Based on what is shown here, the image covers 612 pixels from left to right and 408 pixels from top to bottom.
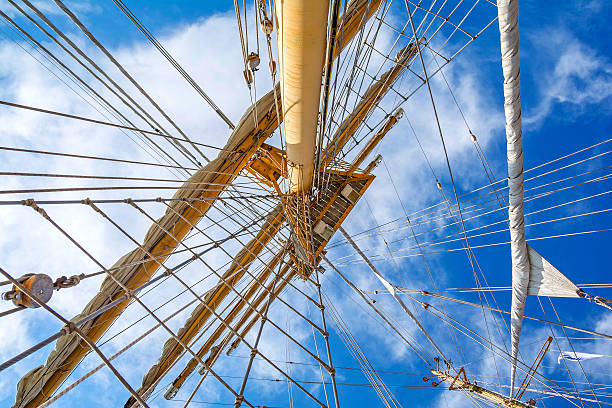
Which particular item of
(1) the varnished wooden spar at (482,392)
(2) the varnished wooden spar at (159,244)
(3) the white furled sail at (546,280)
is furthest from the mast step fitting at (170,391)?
(3) the white furled sail at (546,280)

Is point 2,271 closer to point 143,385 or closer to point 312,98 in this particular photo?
point 312,98

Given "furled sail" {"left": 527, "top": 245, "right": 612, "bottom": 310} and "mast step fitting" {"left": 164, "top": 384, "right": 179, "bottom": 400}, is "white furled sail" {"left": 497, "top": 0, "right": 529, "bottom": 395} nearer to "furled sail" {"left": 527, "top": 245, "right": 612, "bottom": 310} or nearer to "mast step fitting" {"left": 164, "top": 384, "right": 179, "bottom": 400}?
"furled sail" {"left": 527, "top": 245, "right": 612, "bottom": 310}

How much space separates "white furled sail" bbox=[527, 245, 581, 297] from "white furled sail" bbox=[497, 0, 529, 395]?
0.31 feet

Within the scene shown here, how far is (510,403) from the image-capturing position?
317 inches

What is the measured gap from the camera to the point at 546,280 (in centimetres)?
464

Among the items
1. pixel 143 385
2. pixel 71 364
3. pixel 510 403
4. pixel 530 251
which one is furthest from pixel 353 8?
pixel 510 403

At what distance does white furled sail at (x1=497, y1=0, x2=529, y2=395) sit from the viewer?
282cm

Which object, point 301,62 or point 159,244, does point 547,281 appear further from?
point 159,244

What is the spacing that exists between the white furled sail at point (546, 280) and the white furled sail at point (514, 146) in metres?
0.09

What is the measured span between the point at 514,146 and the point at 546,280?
7.25 feet

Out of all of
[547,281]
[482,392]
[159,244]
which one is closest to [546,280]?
[547,281]

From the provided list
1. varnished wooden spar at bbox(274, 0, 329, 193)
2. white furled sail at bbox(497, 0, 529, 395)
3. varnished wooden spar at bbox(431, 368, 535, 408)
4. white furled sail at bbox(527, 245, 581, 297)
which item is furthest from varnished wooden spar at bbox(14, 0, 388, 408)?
varnished wooden spar at bbox(431, 368, 535, 408)

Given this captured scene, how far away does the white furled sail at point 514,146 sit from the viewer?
9.24ft

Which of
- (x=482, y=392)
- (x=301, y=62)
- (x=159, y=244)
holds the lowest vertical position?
(x=159, y=244)
